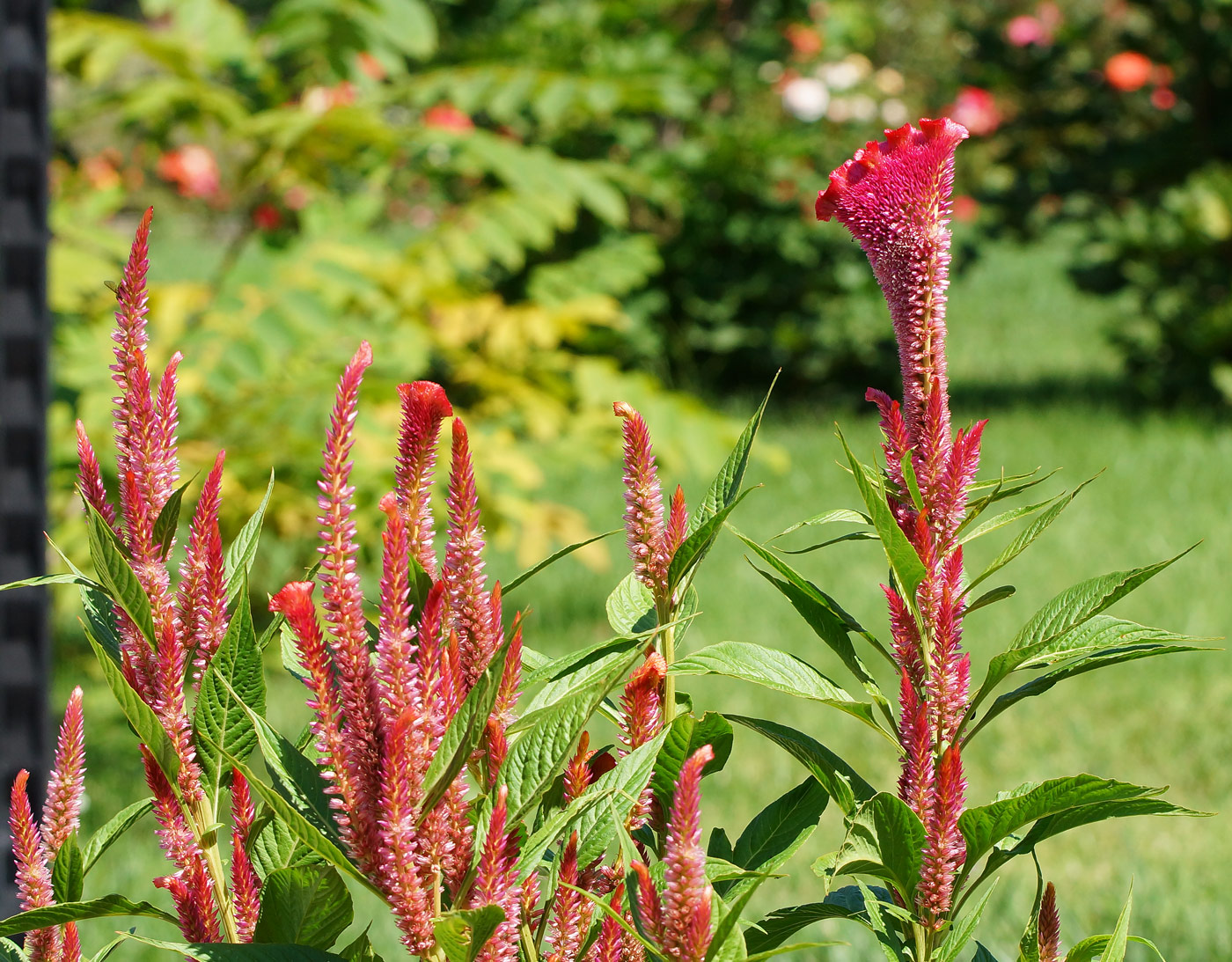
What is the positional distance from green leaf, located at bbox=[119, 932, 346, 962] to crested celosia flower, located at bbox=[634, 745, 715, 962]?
0.66ft

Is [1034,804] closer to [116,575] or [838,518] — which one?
[838,518]

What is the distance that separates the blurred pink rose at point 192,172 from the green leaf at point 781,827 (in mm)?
6855

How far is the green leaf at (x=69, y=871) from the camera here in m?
0.76

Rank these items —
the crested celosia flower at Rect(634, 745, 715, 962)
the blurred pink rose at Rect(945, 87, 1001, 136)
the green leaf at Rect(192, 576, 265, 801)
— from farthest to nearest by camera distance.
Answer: the blurred pink rose at Rect(945, 87, 1001, 136), the green leaf at Rect(192, 576, 265, 801), the crested celosia flower at Rect(634, 745, 715, 962)

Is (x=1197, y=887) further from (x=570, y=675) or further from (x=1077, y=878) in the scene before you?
(x=570, y=675)

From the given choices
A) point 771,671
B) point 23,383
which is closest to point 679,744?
point 771,671

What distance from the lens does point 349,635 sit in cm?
63

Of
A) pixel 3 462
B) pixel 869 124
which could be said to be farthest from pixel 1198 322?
pixel 3 462

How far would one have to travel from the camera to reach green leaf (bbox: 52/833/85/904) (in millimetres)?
757

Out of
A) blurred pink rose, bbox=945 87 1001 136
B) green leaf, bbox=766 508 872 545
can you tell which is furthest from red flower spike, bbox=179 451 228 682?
blurred pink rose, bbox=945 87 1001 136

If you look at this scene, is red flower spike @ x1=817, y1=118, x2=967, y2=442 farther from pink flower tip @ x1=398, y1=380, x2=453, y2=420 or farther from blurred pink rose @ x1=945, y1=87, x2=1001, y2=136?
blurred pink rose @ x1=945, y1=87, x2=1001, y2=136

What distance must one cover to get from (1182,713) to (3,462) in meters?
3.84

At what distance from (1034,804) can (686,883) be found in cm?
25

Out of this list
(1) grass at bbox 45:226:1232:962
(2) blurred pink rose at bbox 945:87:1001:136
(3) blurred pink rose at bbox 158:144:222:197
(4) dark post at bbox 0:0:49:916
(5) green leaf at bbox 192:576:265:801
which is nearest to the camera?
(5) green leaf at bbox 192:576:265:801
